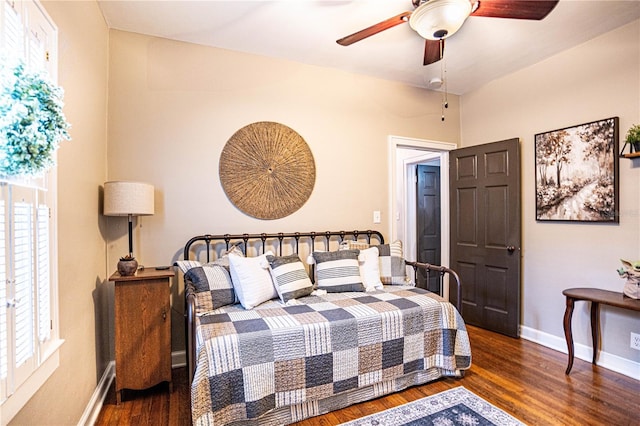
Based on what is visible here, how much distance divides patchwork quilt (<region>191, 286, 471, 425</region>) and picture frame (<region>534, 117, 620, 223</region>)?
4.82ft

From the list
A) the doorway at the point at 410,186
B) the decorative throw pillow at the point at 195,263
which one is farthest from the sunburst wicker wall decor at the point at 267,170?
the doorway at the point at 410,186

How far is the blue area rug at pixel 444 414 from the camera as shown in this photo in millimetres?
1860

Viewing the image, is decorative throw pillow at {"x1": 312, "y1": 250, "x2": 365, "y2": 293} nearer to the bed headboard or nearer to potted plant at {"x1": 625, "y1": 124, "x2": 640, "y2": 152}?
the bed headboard

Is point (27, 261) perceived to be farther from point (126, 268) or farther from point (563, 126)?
point (563, 126)

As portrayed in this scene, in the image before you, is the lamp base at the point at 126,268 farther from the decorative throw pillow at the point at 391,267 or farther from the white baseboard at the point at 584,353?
the white baseboard at the point at 584,353

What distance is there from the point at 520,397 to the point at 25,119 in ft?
9.33

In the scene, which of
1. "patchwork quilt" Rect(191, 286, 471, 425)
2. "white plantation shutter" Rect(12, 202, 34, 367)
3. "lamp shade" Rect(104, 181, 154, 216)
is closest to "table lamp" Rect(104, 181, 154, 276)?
"lamp shade" Rect(104, 181, 154, 216)

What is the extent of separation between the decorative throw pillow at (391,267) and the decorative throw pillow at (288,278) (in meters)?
0.73

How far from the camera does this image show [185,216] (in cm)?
263

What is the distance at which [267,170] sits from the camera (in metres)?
2.87

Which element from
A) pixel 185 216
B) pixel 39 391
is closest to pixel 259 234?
pixel 185 216

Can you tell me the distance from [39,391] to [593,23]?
13.0ft

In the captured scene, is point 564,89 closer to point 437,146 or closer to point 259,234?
point 437,146

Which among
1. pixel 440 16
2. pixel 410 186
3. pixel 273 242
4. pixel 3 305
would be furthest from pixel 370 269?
pixel 410 186
